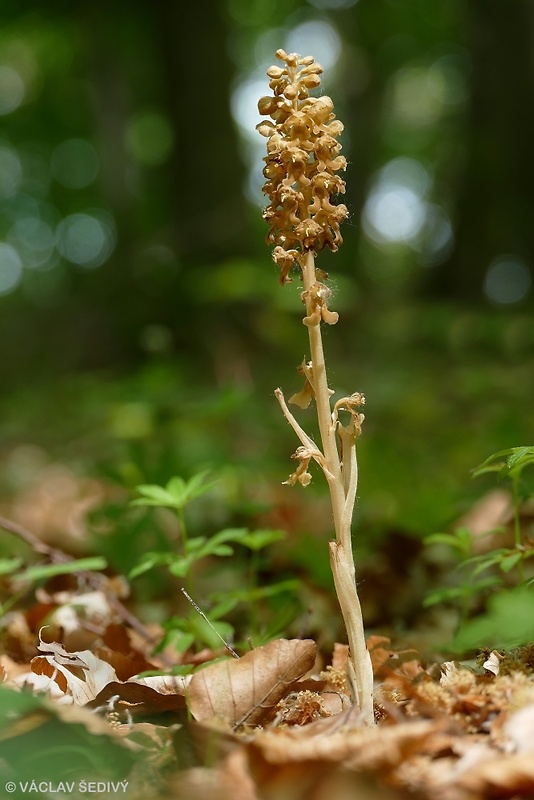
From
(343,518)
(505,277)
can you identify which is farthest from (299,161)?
(505,277)

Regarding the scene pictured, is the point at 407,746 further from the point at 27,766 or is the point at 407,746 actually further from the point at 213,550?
the point at 213,550

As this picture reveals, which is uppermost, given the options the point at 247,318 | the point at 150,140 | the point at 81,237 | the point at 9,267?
the point at 150,140

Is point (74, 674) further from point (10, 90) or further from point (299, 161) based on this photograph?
point (10, 90)

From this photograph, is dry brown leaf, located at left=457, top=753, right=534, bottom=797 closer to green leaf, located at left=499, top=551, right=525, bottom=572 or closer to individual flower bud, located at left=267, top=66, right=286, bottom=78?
green leaf, located at left=499, top=551, right=525, bottom=572

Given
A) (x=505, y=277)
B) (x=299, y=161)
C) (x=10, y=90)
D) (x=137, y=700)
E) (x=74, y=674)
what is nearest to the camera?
(x=299, y=161)

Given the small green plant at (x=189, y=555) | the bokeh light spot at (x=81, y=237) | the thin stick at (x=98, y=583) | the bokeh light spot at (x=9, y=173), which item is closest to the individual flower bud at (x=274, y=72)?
the small green plant at (x=189, y=555)

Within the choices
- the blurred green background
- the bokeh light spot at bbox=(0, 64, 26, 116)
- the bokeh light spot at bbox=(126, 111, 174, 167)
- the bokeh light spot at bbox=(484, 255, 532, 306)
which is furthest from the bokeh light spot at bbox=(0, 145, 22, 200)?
the bokeh light spot at bbox=(484, 255, 532, 306)
